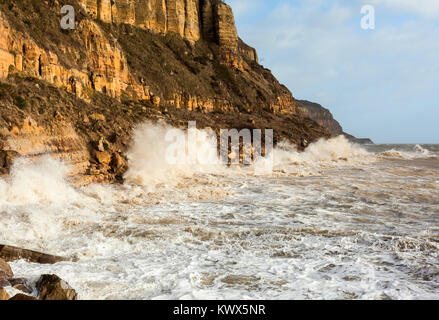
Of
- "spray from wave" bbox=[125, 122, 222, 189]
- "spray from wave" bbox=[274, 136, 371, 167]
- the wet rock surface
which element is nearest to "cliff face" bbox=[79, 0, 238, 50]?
"spray from wave" bbox=[125, 122, 222, 189]

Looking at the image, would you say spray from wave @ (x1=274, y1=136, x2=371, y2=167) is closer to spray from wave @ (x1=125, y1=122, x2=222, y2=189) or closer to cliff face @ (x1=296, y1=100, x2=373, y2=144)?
spray from wave @ (x1=125, y1=122, x2=222, y2=189)

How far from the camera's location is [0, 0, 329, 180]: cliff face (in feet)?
39.5

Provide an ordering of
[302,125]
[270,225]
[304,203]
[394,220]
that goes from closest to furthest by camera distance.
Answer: [270,225]
[394,220]
[304,203]
[302,125]

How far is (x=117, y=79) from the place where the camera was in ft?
71.9

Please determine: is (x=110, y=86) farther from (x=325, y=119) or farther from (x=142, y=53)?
(x=325, y=119)

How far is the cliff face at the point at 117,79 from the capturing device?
12052 millimetres

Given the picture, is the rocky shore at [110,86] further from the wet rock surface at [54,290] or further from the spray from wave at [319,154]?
the spray from wave at [319,154]

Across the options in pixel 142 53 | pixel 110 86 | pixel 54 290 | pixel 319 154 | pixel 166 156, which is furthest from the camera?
pixel 319 154

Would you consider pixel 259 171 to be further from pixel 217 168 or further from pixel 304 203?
pixel 304 203

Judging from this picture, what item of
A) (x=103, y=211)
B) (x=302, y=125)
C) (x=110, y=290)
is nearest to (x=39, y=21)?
(x=103, y=211)

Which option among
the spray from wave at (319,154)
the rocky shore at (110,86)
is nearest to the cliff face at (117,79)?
the rocky shore at (110,86)

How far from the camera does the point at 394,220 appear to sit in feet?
27.6

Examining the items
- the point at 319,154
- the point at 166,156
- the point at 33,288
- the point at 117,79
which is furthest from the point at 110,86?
the point at 319,154

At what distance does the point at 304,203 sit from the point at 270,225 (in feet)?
9.93
